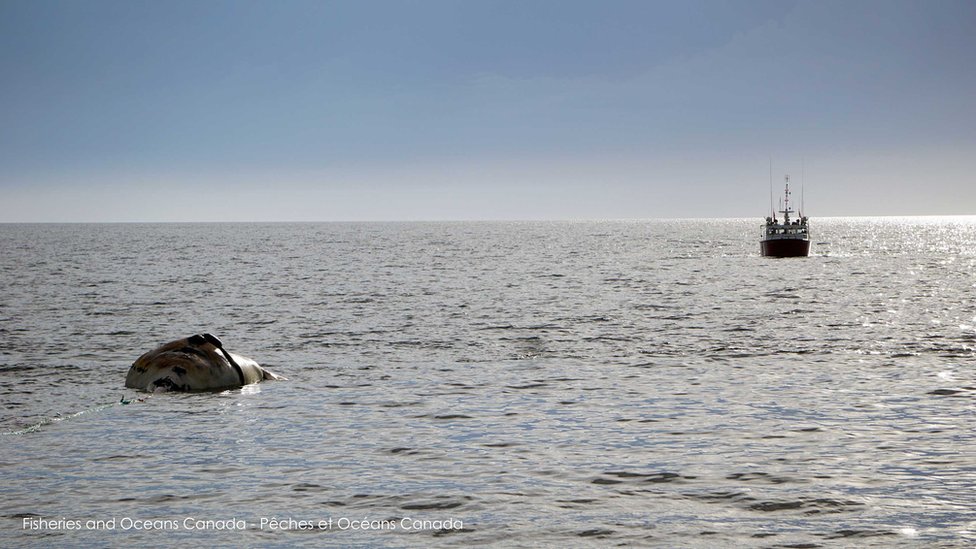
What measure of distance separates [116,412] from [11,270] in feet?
191

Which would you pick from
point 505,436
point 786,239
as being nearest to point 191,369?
point 505,436

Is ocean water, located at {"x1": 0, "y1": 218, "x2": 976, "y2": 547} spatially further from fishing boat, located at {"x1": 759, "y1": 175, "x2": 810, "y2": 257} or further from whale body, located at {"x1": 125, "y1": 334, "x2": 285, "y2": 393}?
fishing boat, located at {"x1": 759, "y1": 175, "x2": 810, "y2": 257}

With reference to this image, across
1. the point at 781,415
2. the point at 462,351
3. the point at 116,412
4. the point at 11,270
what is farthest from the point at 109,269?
the point at 781,415

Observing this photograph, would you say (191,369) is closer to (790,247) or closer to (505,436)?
(505,436)

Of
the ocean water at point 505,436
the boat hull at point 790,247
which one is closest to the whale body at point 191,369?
the ocean water at point 505,436

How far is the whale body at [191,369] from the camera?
680 inches

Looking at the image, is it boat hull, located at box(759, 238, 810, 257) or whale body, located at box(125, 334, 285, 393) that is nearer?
whale body, located at box(125, 334, 285, 393)

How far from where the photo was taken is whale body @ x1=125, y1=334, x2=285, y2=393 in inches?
680

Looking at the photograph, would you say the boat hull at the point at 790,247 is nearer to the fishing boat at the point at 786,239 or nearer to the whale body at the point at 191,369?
the fishing boat at the point at 786,239

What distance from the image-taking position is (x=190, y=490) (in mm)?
10109

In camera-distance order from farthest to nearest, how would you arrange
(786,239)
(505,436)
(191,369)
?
(786,239), (191,369), (505,436)

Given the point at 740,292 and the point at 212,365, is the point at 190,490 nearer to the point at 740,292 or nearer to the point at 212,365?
the point at 212,365

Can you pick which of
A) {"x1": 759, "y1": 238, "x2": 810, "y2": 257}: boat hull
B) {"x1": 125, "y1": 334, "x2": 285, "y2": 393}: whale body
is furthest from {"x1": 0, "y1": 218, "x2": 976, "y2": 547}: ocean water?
{"x1": 759, "y1": 238, "x2": 810, "y2": 257}: boat hull

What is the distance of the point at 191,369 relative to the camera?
17391 millimetres
